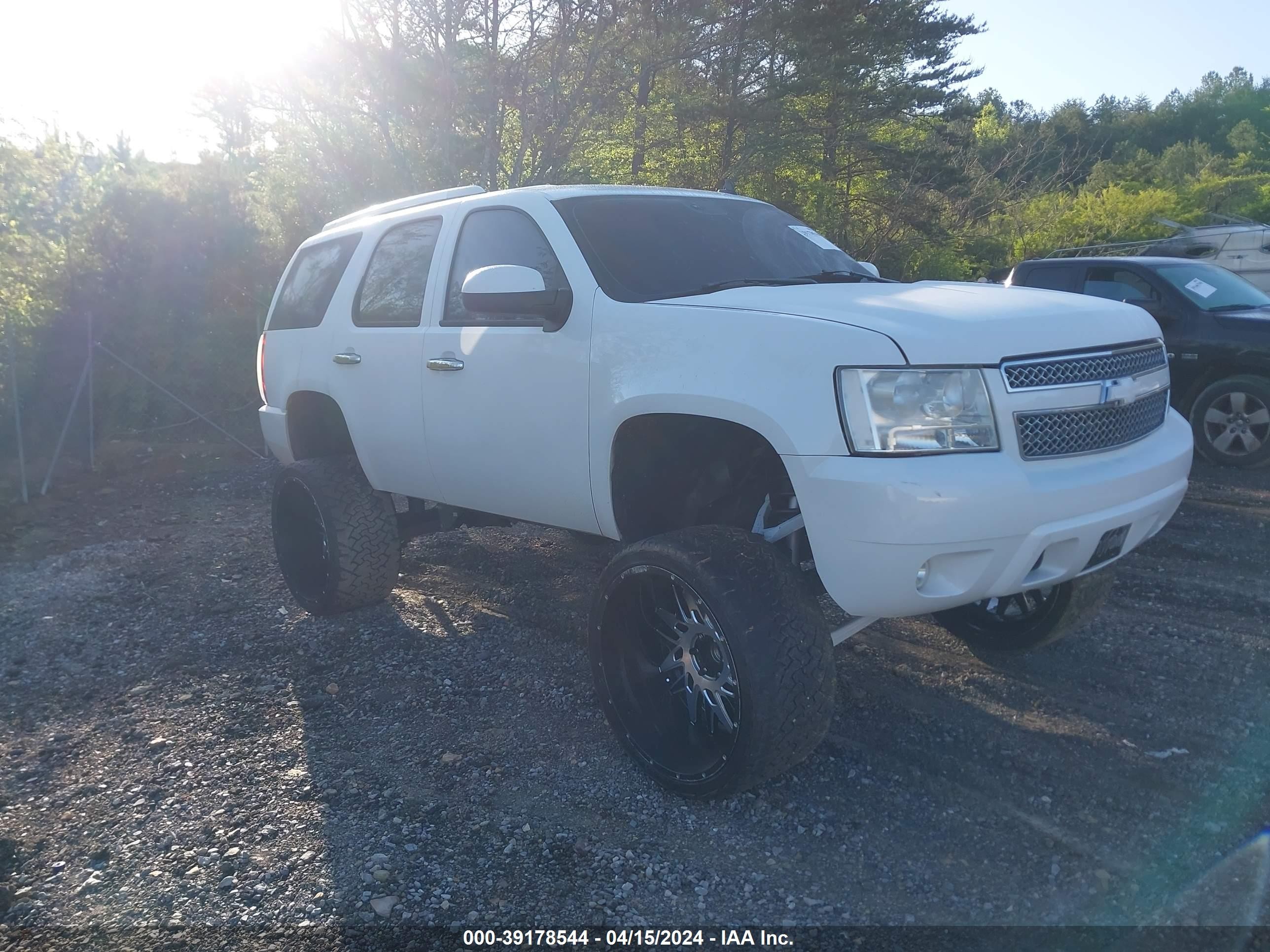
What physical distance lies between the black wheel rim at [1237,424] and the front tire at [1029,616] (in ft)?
16.5

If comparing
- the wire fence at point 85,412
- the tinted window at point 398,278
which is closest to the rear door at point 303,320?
the tinted window at point 398,278

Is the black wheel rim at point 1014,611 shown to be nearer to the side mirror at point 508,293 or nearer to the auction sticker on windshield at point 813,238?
the auction sticker on windshield at point 813,238

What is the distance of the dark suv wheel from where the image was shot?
812cm

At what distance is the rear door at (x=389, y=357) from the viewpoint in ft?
15.1

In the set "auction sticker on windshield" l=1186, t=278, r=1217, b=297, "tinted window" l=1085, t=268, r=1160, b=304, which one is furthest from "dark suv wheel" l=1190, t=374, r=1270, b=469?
"tinted window" l=1085, t=268, r=1160, b=304

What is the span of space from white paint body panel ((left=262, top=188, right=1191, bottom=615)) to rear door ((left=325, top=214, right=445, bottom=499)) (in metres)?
0.13

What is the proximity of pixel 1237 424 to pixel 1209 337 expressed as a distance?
78 cm

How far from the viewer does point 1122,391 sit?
321 cm

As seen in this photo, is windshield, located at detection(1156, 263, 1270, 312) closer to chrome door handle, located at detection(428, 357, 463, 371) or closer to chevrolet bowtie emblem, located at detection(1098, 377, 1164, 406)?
chevrolet bowtie emblem, located at detection(1098, 377, 1164, 406)

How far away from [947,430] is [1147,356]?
1.13 metres

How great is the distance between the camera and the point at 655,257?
3.97 m

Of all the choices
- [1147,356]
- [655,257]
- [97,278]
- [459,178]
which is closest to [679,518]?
[655,257]

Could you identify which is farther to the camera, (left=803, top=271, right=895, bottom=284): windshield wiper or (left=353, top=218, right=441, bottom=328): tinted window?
(left=353, top=218, right=441, bottom=328): tinted window

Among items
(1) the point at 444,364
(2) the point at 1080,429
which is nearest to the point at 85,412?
(1) the point at 444,364
